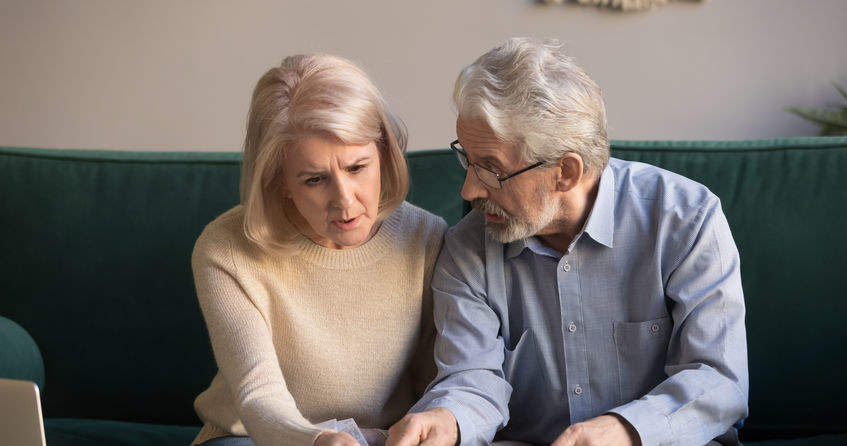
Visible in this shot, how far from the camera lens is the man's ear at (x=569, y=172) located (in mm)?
1498

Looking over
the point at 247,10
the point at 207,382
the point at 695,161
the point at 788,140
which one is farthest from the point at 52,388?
the point at 788,140

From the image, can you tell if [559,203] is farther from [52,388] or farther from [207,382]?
[52,388]

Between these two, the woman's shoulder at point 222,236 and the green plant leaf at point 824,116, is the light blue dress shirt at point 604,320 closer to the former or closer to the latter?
the woman's shoulder at point 222,236

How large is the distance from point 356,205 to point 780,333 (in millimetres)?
1013

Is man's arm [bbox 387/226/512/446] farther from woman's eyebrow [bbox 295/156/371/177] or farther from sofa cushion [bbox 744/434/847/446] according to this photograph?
sofa cushion [bbox 744/434/847/446]

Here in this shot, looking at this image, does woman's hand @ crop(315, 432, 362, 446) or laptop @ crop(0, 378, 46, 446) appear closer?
laptop @ crop(0, 378, 46, 446)

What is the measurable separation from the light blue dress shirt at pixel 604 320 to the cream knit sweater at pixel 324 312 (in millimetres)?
87

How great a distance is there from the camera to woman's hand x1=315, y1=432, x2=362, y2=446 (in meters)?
1.32

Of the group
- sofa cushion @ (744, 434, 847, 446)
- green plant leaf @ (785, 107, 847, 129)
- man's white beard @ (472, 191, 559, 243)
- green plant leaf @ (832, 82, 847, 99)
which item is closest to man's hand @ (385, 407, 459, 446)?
man's white beard @ (472, 191, 559, 243)

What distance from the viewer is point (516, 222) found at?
152cm

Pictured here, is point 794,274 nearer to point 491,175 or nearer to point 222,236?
point 491,175

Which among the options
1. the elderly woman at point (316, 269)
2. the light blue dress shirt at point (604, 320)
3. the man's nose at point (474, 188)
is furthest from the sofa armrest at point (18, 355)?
the man's nose at point (474, 188)

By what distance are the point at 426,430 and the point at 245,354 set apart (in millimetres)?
350

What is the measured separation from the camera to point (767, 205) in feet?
6.12
